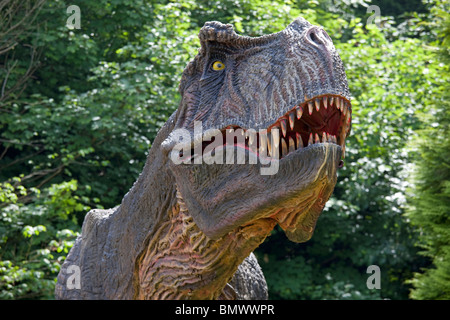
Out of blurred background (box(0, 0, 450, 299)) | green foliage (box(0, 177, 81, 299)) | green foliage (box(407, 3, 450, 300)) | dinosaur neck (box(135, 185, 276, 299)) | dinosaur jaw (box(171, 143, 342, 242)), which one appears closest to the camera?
dinosaur jaw (box(171, 143, 342, 242))

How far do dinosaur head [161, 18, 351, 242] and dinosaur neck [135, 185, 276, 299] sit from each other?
97 millimetres

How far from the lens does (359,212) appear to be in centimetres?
894

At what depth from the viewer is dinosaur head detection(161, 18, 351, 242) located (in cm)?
213

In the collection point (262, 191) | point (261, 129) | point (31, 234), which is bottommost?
point (31, 234)

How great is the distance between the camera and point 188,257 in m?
2.58

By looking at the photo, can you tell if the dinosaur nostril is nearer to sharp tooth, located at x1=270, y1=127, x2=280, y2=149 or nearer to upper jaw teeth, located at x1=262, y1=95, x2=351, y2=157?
upper jaw teeth, located at x1=262, y1=95, x2=351, y2=157

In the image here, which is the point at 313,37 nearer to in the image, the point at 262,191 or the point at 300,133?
the point at 300,133

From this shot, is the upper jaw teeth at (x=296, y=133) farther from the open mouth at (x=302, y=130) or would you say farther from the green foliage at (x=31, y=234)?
the green foliage at (x=31, y=234)

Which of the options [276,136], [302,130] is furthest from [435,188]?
[276,136]

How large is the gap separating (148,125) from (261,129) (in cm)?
614

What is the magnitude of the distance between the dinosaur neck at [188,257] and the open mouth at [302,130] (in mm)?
317

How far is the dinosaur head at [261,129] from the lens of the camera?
2135 mm

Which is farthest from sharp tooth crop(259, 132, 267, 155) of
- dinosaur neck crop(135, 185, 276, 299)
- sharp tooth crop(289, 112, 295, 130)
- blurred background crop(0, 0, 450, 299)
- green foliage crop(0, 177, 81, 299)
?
blurred background crop(0, 0, 450, 299)
